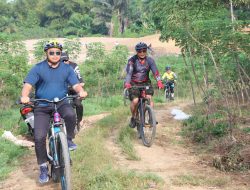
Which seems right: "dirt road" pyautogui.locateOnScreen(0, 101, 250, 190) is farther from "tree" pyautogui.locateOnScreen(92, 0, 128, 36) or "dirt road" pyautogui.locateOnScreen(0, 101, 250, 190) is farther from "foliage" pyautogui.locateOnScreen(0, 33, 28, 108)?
"tree" pyautogui.locateOnScreen(92, 0, 128, 36)

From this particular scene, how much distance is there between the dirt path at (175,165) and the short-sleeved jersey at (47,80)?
4.95 ft

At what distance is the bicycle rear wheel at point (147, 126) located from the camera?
8.05 metres

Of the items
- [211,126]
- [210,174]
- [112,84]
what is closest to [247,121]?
[211,126]

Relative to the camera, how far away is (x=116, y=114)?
1153 cm

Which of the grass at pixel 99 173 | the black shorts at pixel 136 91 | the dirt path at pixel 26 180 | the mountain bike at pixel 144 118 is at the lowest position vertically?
the dirt path at pixel 26 180

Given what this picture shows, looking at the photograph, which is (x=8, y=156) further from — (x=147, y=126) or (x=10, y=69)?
(x=10, y=69)

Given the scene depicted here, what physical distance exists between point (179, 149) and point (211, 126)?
3.97ft

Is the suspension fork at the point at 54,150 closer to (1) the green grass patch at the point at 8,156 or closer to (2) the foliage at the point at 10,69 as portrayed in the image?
(1) the green grass patch at the point at 8,156

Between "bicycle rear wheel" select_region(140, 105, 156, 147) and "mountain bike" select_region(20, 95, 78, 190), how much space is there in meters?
2.56

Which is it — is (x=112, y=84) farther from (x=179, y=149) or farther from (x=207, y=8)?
(x=179, y=149)

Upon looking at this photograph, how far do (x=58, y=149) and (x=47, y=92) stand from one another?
77 centimetres

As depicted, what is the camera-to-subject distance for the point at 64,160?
5223mm

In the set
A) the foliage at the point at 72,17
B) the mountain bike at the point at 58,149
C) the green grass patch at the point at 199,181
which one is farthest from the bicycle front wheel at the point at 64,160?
the foliage at the point at 72,17

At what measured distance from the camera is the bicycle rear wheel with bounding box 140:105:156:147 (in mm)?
8055
